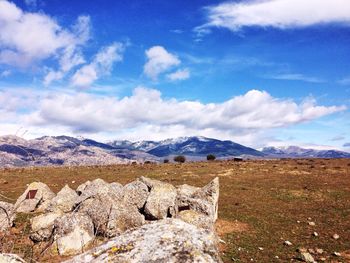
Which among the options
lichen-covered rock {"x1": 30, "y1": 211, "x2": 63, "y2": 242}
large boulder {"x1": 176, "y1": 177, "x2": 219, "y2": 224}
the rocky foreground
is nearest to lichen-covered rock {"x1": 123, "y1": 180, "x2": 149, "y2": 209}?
the rocky foreground

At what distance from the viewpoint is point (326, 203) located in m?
38.5

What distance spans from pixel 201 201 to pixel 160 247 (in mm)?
23452

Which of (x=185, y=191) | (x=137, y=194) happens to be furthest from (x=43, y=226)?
(x=185, y=191)

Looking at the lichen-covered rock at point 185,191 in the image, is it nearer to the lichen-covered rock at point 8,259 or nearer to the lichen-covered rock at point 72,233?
the lichen-covered rock at point 72,233

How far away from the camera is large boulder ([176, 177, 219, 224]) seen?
27875mm

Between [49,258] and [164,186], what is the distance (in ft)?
39.1

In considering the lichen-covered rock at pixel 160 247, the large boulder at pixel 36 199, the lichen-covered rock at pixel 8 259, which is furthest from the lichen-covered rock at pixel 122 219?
the lichen-covered rock at pixel 8 259

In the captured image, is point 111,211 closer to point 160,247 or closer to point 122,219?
point 122,219

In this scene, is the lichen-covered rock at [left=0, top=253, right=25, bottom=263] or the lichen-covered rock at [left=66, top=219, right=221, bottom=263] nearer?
the lichen-covered rock at [left=0, top=253, right=25, bottom=263]

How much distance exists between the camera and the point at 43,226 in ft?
80.7

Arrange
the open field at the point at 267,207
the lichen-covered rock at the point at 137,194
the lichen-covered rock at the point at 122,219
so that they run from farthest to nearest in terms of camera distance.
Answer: the lichen-covered rock at the point at 137,194 < the lichen-covered rock at the point at 122,219 < the open field at the point at 267,207

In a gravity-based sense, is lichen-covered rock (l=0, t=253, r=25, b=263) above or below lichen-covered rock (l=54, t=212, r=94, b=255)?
above

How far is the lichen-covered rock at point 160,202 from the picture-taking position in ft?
92.0

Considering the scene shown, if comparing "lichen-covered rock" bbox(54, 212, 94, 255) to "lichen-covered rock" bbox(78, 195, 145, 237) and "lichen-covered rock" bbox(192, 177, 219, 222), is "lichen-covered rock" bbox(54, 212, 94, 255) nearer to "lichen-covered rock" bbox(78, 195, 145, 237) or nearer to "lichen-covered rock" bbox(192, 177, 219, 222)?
"lichen-covered rock" bbox(78, 195, 145, 237)
